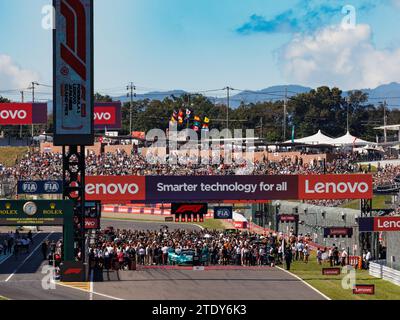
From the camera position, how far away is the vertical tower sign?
33.9 meters

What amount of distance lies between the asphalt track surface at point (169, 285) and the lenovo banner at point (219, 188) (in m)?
3.63

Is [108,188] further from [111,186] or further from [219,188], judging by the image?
[219,188]

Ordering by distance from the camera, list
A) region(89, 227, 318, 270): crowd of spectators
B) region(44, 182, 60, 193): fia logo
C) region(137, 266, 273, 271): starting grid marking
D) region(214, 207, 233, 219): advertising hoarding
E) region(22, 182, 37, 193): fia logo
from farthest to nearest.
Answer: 1. region(22, 182, 37, 193): fia logo
2. region(44, 182, 60, 193): fia logo
3. region(214, 207, 233, 219): advertising hoarding
4. region(137, 266, 273, 271): starting grid marking
5. region(89, 227, 318, 270): crowd of spectators

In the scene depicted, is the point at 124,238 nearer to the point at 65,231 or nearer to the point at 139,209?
the point at 65,231

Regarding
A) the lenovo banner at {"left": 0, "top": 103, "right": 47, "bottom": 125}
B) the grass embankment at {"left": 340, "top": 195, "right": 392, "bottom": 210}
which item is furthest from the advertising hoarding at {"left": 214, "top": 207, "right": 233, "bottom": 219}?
the lenovo banner at {"left": 0, "top": 103, "right": 47, "bottom": 125}

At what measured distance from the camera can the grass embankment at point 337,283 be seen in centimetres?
3080

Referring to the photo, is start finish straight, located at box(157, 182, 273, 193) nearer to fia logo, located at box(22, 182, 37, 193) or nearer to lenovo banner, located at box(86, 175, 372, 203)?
lenovo banner, located at box(86, 175, 372, 203)

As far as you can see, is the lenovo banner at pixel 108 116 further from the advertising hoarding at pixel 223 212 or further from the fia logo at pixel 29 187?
the advertising hoarding at pixel 223 212

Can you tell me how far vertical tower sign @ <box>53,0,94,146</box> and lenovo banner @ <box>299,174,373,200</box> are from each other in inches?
464

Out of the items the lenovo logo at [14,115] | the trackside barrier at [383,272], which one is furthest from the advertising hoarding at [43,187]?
the lenovo logo at [14,115]

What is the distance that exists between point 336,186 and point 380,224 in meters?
5.43

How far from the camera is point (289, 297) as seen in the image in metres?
30.1

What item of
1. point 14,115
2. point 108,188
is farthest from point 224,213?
point 14,115
